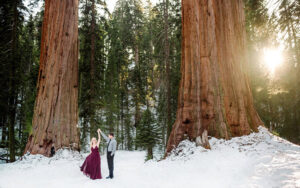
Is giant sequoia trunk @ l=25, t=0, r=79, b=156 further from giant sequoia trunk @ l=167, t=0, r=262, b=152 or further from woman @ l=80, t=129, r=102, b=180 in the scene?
giant sequoia trunk @ l=167, t=0, r=262, b=152

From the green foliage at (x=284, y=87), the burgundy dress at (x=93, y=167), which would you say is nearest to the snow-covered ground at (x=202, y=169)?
the burgundy dress at (x=93, y=167)

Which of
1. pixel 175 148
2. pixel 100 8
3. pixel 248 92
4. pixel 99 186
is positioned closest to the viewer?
pixel 99 186

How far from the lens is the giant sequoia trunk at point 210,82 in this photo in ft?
22.5

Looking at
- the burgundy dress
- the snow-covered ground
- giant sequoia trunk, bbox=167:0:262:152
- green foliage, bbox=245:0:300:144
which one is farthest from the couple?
green foliage, bbox=245:0:300:144

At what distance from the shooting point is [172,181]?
4906mm

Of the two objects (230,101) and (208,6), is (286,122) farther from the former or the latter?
(208,6)

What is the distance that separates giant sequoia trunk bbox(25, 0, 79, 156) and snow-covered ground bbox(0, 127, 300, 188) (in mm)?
672

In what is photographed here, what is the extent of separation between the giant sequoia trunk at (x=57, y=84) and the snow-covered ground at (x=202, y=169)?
672 mm

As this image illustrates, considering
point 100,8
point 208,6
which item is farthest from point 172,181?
point 100,8

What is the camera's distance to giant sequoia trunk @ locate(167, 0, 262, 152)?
687 cm

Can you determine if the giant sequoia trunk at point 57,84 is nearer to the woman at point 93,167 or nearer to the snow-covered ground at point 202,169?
the snow-covered ground at point 202,169

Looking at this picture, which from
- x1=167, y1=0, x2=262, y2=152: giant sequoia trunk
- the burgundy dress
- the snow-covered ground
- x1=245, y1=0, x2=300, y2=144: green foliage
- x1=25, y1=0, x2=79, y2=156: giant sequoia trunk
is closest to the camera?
the snow-covered ground

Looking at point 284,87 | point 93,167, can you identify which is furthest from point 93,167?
point 284,87

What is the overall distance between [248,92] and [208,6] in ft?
11.5
